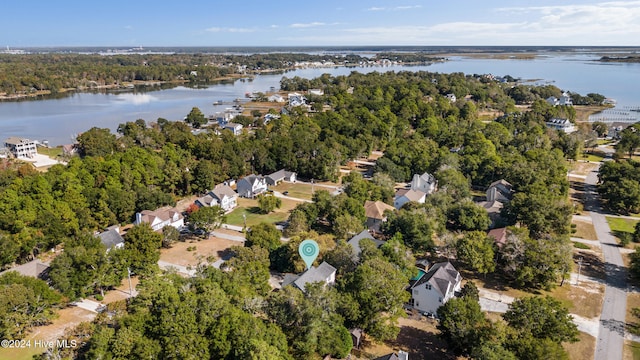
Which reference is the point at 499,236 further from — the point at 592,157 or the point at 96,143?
the point at 96,143

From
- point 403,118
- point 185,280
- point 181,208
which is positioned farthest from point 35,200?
point 403,118

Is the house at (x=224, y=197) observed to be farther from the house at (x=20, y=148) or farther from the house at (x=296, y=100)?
the house at (x=296, y=100)

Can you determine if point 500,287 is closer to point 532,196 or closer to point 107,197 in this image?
point 532,196

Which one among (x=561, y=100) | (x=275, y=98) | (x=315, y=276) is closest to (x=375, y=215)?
(x=315, y=276)

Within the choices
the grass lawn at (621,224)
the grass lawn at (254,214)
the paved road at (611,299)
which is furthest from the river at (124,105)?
the paved road at (611,299)

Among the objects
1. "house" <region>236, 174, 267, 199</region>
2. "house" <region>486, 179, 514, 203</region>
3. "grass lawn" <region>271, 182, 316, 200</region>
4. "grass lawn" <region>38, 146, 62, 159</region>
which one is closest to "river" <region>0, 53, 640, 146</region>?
"grass lawn" <region>38, 146, 62, 159</region>

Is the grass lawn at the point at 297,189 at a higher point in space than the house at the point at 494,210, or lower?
lower
